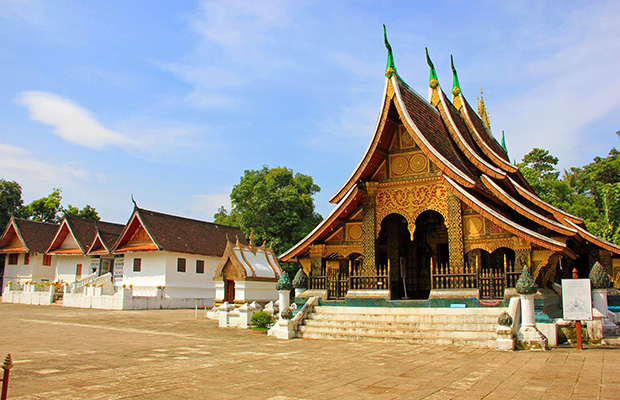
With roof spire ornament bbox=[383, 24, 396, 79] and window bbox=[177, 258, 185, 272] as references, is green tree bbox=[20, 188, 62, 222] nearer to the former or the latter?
window bbox=[177, 258, 185, 272]

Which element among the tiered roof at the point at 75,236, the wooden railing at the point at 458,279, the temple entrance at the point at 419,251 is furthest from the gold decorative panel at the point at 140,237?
the wooden railing at the point at 458,279

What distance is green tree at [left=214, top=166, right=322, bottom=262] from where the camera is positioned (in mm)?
38250

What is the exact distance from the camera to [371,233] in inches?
541

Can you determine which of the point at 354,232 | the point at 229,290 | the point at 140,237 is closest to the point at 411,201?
the point at 354,232

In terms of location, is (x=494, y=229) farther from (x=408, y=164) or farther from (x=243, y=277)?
(x=243, y=277)

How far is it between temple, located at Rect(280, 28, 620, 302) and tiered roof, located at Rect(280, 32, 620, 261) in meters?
0.03

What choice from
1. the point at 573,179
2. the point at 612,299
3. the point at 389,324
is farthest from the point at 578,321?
the point at 573,179

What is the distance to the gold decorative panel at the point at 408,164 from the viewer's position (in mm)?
13578

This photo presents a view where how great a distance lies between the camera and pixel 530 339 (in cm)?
948

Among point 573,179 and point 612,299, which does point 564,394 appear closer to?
point 612,299

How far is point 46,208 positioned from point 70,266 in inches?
527

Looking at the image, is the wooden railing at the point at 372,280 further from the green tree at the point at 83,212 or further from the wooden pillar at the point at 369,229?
the green tree at the point at 83,212

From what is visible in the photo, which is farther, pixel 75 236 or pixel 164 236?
pixel 75 236

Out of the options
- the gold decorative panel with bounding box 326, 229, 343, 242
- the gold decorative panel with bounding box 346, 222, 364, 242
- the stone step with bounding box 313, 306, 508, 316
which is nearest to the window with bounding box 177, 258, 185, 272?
the gold decorative panel with bounding box 326, 229, 343, 242
